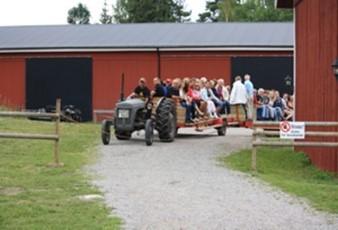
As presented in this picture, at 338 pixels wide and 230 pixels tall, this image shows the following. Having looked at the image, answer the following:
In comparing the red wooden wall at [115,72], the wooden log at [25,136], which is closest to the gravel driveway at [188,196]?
the wooden log at [25,136]

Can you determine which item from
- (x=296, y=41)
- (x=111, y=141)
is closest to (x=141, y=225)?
(x=111, y=141)

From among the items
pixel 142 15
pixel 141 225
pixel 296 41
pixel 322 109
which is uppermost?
pixel 142 15

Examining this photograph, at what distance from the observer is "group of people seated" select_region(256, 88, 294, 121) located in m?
24.8

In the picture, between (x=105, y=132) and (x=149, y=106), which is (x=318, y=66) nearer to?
(x=149, y=106)

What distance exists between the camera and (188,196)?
34.8 ft

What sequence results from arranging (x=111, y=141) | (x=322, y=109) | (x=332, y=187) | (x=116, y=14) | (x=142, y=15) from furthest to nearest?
(x=116, y=14) → (x=142, y=15) → (x=111, y=141) → (x=322, y=109) → (x=332, y=187)

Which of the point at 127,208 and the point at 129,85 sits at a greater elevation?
the point at 129,85

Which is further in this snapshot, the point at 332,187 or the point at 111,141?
the point at 111,141

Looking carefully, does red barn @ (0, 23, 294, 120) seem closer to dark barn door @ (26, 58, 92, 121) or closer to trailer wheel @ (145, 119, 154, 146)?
dark barn door @ (26, 58, 92, 121)

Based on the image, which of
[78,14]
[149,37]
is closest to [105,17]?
[78,14]

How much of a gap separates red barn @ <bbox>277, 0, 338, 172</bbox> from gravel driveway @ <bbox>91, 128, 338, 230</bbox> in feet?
7.94

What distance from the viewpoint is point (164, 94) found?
65.7 ft

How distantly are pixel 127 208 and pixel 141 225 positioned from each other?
1093mm

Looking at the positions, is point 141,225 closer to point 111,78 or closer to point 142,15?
point 111,78
